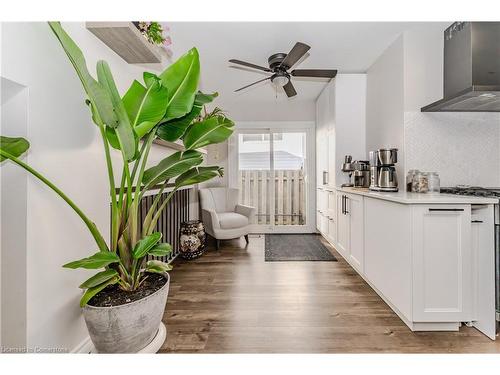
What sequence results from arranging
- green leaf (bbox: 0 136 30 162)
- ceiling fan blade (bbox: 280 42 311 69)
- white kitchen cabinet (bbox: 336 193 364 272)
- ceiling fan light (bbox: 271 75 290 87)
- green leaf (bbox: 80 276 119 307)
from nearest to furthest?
1. green leaf (bbox: 0 136 30 162)
2. green leaf (bbox: 80 276 119 307)
3. ceiling fan blade (bbox: 280 42 311 69)
4. white kitchen cabinet (bbox: 336 193 364 272)
5. ceiling fan light (bbox: 271 75 290 87)

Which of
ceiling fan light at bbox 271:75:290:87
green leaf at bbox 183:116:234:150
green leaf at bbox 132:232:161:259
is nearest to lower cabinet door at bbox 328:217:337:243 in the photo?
ceiling fan light at bbox 271:75:290:87

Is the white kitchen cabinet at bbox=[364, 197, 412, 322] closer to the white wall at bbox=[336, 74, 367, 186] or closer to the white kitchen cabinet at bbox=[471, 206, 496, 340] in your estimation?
the white kitchen cabinet at bbox=[471, 206, 496, 340]

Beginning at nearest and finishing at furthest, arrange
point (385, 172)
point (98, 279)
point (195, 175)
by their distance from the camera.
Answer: point (98, 279) < point (195, 175) < point (385, 172)

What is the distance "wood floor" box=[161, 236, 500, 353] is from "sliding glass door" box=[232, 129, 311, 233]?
6.75 feet

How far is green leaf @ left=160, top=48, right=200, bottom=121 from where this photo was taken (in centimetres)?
114

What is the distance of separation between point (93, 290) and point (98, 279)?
9 centimetres

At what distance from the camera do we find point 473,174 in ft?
7.99

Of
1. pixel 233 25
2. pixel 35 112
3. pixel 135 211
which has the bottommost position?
pixel 135 211

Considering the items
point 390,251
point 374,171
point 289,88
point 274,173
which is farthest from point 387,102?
point 274,173

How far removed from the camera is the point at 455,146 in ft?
8.04

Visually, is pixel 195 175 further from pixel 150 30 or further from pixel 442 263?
pixel 442 263

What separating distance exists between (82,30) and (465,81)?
293cm

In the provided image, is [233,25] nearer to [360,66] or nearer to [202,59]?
[202,59]

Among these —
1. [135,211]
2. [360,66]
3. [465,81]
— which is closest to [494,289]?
[465,81]
